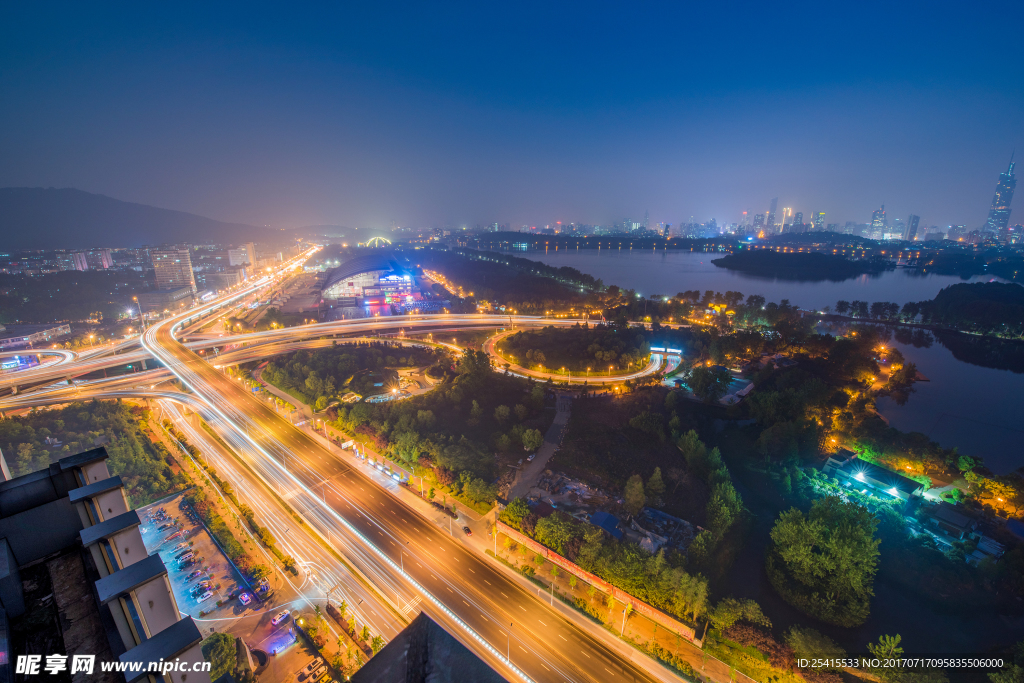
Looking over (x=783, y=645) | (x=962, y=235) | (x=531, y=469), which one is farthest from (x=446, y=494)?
(x=962, y=235)

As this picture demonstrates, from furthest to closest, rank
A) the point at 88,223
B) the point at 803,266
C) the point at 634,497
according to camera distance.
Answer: the point at 803,266 < the point at 88,223 < the point at 634,497

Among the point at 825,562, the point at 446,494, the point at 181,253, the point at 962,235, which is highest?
the point at 962,235

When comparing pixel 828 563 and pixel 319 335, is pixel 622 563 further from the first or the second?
pixel 319 335

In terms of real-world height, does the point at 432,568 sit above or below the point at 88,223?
below

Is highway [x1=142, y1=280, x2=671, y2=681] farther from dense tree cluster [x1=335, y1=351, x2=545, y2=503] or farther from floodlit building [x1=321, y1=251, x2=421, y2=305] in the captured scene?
floodlit building [x1=321, y1=251, x2=421, y2=305]

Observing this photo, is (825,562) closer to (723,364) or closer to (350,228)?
(723,364)

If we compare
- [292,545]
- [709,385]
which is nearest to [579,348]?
[709,385]

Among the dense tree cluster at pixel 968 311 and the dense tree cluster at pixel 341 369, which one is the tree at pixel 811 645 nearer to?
the dense tree cluster at pixel 341 369
